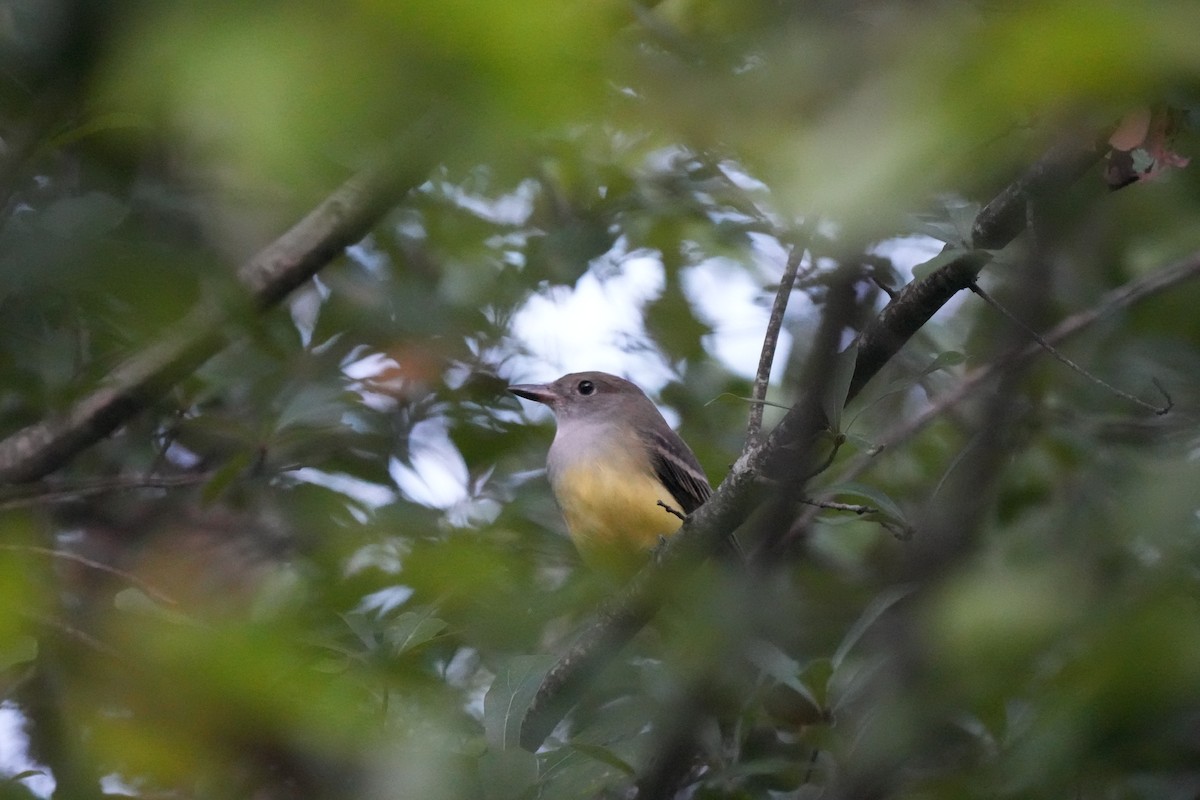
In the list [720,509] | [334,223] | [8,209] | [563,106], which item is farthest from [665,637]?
[563,106]

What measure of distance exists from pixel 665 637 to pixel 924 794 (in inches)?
87.5

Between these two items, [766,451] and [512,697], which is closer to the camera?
[512,697]

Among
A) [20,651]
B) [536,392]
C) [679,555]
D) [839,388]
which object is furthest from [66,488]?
[839,388]

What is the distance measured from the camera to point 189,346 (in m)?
3.89

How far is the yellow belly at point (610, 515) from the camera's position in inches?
220

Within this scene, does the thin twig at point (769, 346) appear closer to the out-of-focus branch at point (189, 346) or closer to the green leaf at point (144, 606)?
the out-of-focus branch at point (189, 346)

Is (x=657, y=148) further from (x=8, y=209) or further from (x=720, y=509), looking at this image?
(x=8, y=209)

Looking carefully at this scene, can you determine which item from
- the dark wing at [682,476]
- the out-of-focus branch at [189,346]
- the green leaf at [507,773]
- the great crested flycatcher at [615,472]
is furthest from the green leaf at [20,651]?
the dark wing at [682,476]

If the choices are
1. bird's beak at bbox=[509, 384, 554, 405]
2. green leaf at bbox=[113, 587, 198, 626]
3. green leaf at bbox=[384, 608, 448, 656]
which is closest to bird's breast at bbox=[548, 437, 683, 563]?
bird's beak at bbox=[509, 384, 554, 405]

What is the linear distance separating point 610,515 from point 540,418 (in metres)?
1.78

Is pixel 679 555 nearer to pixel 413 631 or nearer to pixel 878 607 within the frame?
pixel 878 607

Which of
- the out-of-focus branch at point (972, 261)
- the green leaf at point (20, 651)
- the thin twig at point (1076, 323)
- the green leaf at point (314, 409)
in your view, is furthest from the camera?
the thin twig at point (1076, 323)

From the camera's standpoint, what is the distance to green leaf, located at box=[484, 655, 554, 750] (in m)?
3.19

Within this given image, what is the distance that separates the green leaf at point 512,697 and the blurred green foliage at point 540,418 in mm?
10
